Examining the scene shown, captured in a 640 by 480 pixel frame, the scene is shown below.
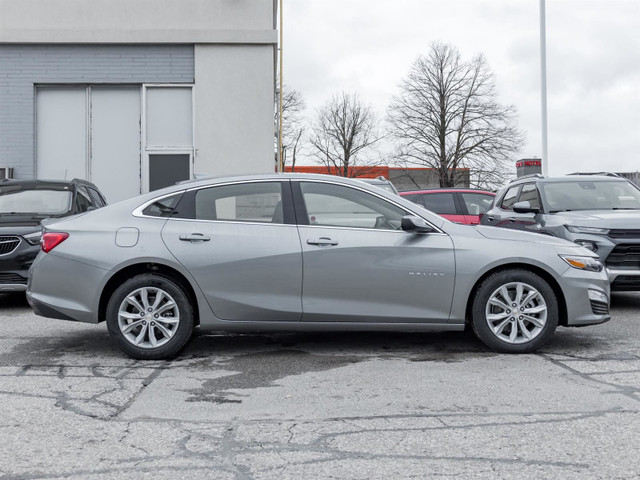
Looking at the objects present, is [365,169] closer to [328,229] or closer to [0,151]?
[0,151]

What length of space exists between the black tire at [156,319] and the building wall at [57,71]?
13.3 meters

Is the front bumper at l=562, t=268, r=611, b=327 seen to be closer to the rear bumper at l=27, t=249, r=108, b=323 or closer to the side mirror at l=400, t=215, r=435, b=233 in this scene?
the side mirror at l=400, t=215, r=435, b=233

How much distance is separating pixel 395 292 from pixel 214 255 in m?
1.52

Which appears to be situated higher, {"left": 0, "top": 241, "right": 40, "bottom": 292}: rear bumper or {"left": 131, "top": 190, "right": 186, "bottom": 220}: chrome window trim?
{"left": 131, "top": 190, "right": 186, "bottom": 220}: chrome window trim

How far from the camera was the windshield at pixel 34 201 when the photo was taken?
1068 centimetres

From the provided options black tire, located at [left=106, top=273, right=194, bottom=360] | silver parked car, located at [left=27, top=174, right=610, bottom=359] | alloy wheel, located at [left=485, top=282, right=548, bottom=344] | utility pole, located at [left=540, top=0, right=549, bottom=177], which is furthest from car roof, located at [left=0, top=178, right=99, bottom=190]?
utility pole, located at [left=540, top=0, right=549, bottom=177]

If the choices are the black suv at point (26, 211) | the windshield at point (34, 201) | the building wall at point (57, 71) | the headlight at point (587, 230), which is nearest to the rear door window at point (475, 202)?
the building wall at point (57, 71)

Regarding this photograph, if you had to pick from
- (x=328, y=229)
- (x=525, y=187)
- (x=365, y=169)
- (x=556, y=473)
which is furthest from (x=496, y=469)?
(x=365, y=169)

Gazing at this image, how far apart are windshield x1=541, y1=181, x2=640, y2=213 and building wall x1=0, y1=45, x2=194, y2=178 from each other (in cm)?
1091

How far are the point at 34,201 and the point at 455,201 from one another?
9396 mm

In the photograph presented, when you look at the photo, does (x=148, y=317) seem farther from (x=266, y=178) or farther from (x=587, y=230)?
(x=587, y=230)

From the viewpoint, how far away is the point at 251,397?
517 centimetres

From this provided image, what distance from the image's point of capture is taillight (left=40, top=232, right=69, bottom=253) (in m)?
6.50

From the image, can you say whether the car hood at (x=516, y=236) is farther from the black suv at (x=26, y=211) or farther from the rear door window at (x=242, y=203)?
the black suv at (x=26, y=211)
